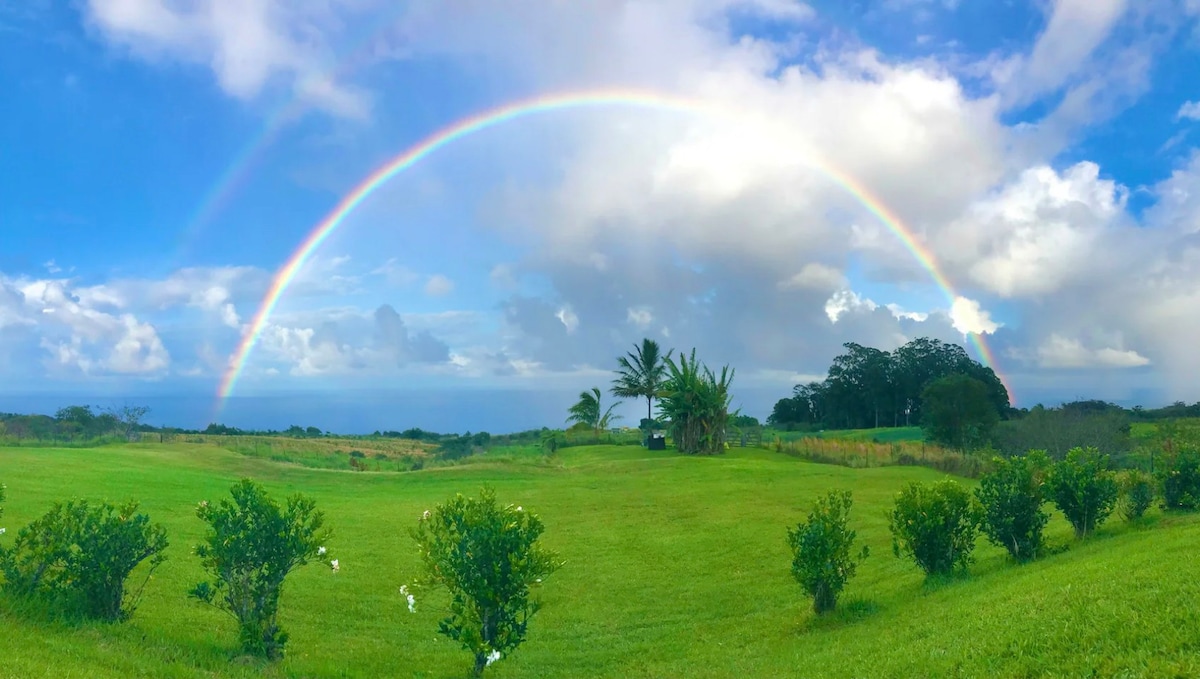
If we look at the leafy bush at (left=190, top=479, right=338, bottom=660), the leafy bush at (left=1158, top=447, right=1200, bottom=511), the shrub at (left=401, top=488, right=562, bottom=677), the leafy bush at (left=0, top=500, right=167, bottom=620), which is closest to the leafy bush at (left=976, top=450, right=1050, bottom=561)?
the leafy bush at (left=1158, top=447, right=1200, bottom=511)

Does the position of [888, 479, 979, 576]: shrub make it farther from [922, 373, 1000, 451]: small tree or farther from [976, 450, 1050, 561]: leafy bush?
[922, 373, 1000, 451]: small tree

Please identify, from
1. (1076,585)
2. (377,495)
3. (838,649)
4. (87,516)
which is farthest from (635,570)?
(377,495)

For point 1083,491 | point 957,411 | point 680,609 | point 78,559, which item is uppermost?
point 957,411

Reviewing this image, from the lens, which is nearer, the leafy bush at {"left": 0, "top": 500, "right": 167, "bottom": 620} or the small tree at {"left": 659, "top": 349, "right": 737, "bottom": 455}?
the leafy bush at {"left": 0, "top": 500, "right": 167, "bottom": 620}

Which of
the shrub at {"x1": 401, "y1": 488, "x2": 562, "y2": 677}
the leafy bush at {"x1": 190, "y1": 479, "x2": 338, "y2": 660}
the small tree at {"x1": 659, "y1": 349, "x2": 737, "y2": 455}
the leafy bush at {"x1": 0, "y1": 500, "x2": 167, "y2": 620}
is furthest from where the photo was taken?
the small tree at {"x1": 659, "y1": 349, "x2": 737, "y2": 455}

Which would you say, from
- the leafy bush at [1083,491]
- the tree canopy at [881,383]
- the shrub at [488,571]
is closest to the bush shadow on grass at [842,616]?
the leafy bush at [1083,491]

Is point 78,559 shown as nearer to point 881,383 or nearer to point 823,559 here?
point 823,559

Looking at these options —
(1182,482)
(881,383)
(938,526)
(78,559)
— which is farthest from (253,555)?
(881,383)

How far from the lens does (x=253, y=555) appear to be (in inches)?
346

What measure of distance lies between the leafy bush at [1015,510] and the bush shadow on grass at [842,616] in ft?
8.52

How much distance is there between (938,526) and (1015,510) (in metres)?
1.51

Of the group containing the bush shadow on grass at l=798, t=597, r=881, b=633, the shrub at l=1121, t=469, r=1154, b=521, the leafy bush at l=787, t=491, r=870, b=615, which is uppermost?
the shrub at l=1121, t=469, r=1154, b=521

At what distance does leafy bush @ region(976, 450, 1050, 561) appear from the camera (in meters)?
12.1

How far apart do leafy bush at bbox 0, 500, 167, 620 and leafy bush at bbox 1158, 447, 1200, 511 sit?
16481 millimetres
